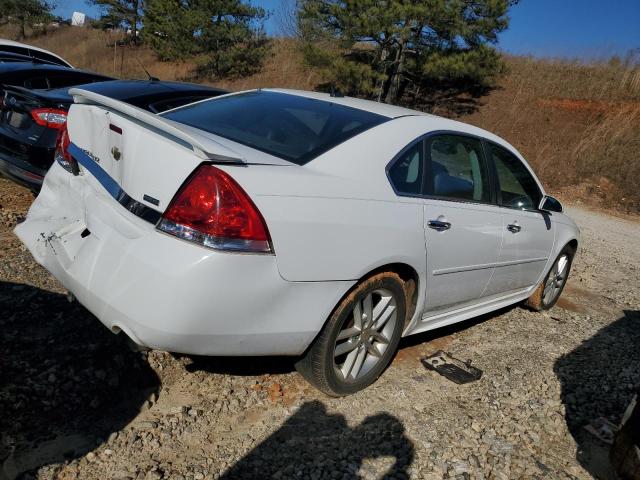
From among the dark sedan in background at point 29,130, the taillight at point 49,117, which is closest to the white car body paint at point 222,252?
the dark sedan in background at point 29,130

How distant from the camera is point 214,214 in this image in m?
2.09

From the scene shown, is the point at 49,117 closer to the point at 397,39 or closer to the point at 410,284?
the point at 410,284

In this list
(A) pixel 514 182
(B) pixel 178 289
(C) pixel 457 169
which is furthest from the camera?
(A) pixel 514 182

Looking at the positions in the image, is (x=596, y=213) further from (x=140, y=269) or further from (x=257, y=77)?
(x=257, y=77)

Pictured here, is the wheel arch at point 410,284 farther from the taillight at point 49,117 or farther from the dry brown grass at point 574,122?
the dry brown grass at point 574,122

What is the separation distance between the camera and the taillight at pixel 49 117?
4789 millimetres

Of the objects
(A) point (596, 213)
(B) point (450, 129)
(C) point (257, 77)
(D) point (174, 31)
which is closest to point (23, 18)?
(D) point (174, 31)

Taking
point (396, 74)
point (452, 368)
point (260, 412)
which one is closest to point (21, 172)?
point (260, 412)

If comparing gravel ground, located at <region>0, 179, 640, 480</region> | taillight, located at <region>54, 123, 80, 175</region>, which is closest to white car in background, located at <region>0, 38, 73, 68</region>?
gravel ground, located at <region>0, 179, 640, 480</region>

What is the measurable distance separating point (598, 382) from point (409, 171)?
2.14m

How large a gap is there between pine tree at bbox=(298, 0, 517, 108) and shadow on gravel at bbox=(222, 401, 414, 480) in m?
14.8

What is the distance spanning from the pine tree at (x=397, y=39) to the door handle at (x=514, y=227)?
1310cm

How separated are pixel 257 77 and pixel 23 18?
78.5 feet

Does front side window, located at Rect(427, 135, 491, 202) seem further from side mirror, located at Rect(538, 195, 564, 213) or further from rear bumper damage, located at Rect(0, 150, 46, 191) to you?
rear bumper damage, located at Rect(0, 150, 46, 191)
